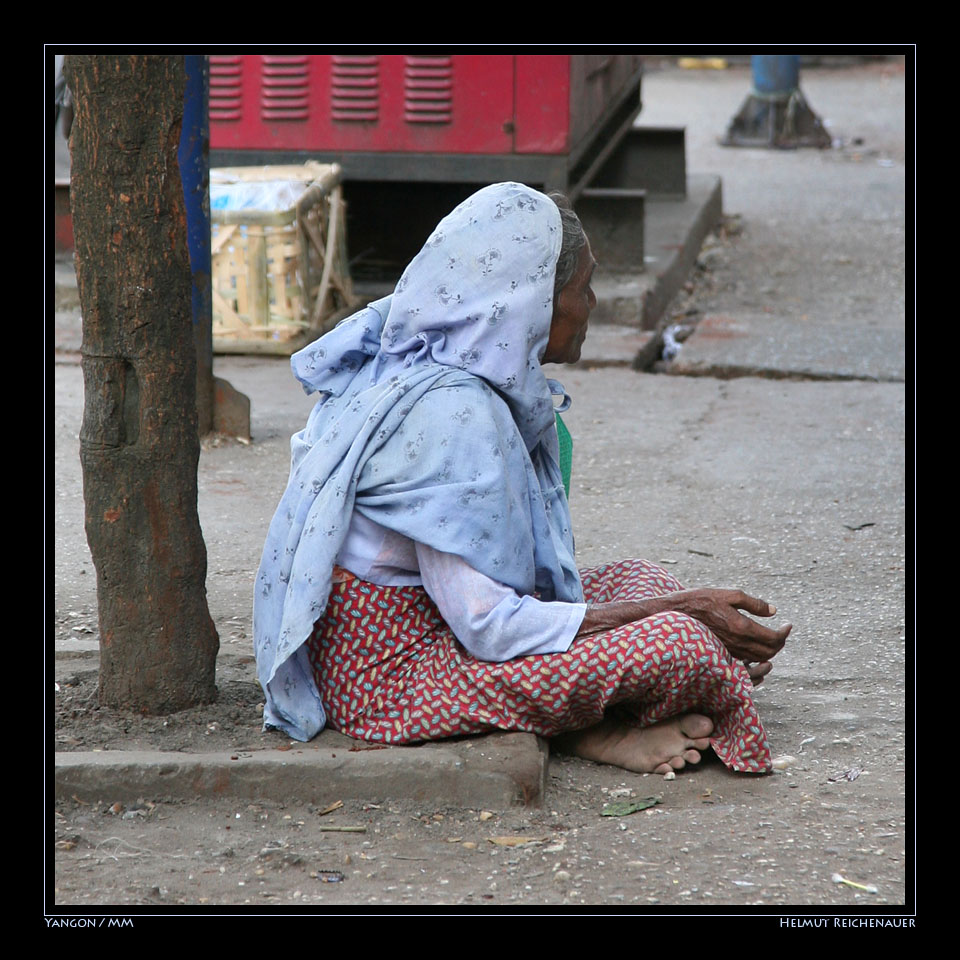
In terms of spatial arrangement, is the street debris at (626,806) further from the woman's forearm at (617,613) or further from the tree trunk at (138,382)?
the tree trunk at (138,382)

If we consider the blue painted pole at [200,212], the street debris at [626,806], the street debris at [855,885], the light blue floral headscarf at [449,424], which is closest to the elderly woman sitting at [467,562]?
the light blue floral headscarf at [449,424]

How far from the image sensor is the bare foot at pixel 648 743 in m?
2.75

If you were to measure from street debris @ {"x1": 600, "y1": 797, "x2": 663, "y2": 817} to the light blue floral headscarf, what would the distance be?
0.46 m

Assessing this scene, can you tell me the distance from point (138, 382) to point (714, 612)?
4.09 ft

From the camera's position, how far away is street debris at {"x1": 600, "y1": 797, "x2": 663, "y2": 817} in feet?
8.57

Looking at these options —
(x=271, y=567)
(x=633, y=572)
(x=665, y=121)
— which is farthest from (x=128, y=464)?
(x=665, y=121)

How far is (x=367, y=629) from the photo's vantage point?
264cm

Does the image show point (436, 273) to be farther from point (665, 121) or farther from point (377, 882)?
point (665, 121)

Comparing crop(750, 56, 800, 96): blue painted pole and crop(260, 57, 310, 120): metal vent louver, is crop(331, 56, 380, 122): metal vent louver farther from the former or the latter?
crop(750, 56, 800, 96): blue painted pole

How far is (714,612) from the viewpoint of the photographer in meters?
2.70

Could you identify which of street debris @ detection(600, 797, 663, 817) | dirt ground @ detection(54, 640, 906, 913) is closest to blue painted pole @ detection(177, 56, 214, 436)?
dirt ground @ detection(54, 640, 906, 913)

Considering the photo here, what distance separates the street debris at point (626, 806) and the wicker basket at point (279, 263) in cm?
404
